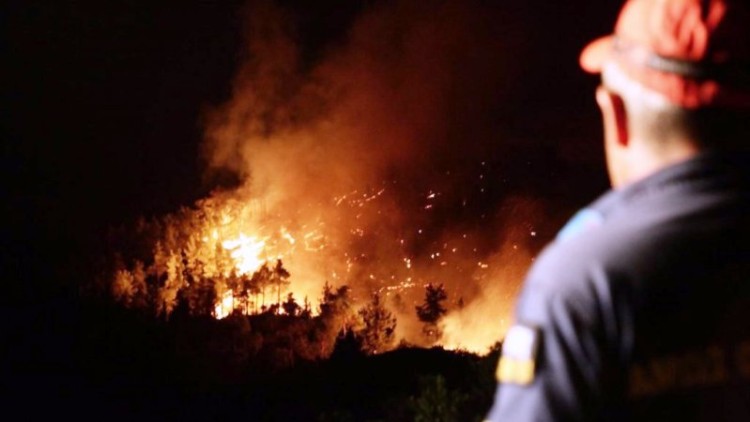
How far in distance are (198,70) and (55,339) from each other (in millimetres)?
3942

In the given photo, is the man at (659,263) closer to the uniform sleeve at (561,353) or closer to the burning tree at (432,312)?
the uniform sleeve at (561,353)

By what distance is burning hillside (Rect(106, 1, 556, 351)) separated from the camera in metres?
9.04

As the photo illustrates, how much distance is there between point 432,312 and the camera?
8.74 metres

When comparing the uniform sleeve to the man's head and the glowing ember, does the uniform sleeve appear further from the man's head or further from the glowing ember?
the glowing ember

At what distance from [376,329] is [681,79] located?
280 inches

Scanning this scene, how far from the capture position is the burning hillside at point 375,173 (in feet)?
29.7

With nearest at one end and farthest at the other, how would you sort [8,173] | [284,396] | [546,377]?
[546,377] → [284,396] → [8,173]

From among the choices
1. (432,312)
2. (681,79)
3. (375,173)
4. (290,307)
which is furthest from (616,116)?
(375,173)

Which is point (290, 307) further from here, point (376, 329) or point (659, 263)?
point (659, 263)

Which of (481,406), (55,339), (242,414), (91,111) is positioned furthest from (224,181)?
(481,406)

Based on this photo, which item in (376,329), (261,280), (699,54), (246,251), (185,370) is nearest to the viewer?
(699,54)

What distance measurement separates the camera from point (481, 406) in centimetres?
379

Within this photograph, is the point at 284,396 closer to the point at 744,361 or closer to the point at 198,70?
the point at 198,70

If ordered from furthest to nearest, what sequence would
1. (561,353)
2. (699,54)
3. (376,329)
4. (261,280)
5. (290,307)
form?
(261,280)
(376,329)
(290,307)
(699,54)
(561,353)
